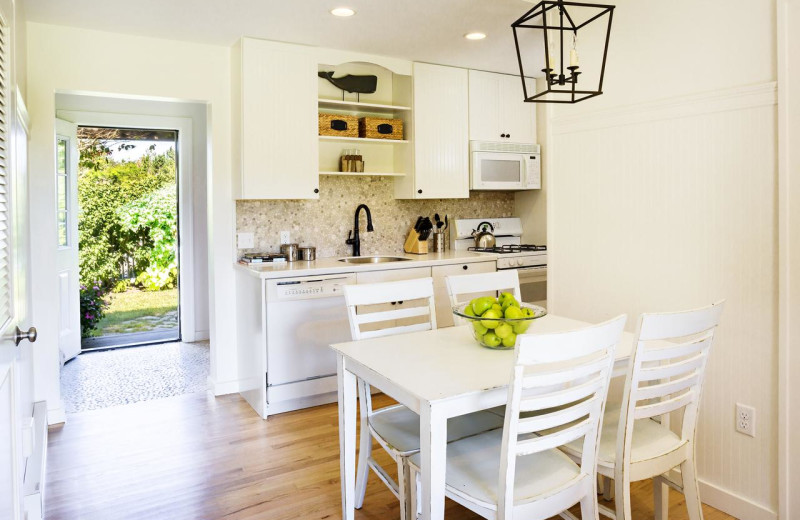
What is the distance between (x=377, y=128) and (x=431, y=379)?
285 centimetres

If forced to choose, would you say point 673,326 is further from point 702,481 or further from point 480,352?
point 702,481

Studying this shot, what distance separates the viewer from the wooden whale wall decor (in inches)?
164

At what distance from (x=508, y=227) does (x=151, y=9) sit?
3.29 meters

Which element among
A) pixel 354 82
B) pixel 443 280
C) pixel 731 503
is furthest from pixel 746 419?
pixel 354 82

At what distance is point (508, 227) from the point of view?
5.14 metres

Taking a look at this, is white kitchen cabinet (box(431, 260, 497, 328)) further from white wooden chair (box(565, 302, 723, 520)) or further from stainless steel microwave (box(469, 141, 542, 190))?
white wooden chair (box(565, 302, 723, 520))

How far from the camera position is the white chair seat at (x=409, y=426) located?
2008 mm

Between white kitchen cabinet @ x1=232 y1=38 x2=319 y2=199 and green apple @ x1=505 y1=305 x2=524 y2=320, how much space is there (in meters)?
2.22

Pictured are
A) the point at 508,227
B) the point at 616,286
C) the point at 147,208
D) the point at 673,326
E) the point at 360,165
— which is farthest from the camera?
the point at 147,208

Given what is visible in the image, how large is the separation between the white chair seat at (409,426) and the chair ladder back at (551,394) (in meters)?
0.46

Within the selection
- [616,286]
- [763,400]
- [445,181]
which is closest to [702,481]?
[763,400]

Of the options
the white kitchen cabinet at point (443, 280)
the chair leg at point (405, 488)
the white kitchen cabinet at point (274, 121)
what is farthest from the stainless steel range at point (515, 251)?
the chair leg at point (405, 488)

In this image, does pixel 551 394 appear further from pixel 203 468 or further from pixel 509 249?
pixel 509 249

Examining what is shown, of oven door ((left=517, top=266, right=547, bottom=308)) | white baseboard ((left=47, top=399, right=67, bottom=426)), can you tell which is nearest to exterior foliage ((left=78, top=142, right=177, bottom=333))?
white baseboard ((left=47, top=399, right=67, bottom=426))
